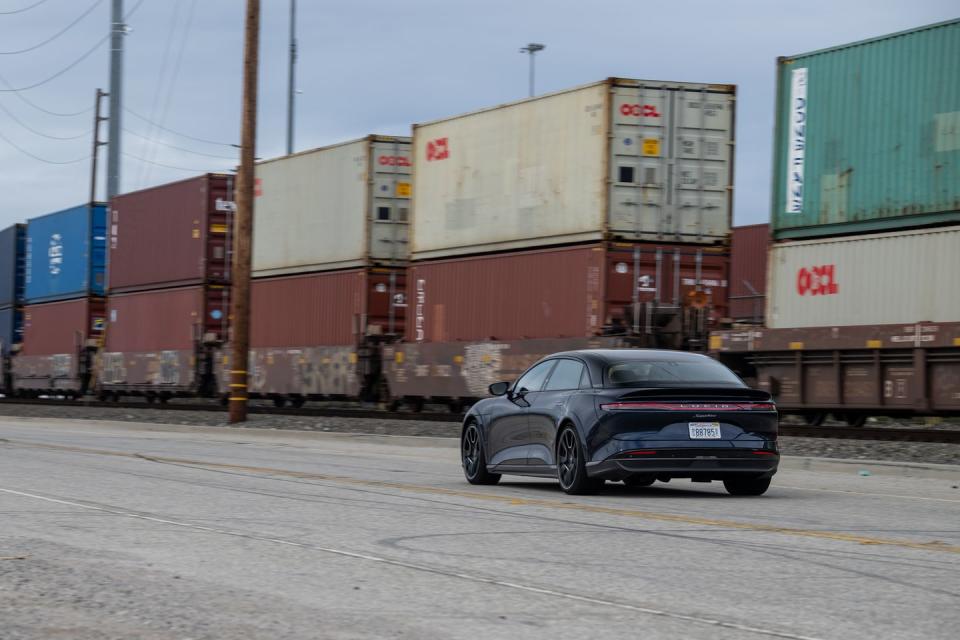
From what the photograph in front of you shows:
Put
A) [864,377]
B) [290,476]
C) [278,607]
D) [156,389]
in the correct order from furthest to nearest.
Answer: [156,389], [864,377], [290,476], [278,607]

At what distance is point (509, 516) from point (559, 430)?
2337 mm

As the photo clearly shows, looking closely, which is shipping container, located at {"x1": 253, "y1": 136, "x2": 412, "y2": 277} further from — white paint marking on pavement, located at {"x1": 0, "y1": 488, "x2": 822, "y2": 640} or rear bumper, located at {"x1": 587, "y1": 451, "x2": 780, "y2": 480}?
white paint marking on pavement, located at {"x1": 0, "y1": 488, "x2": 822, "y2": 640}

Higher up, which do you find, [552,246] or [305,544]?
[552,246]

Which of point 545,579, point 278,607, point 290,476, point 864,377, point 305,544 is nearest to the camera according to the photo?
point 278,607

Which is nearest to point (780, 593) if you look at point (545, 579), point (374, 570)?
point (545, 579)

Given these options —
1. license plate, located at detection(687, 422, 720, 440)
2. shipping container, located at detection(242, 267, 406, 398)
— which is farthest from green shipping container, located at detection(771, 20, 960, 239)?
shipping container, located at detection(242, 267, 406, 398)

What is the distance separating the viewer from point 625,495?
40.5ft

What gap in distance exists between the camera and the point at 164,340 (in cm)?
4100

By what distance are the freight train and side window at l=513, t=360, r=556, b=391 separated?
9.87m

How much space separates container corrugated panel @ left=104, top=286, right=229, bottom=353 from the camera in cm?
3900

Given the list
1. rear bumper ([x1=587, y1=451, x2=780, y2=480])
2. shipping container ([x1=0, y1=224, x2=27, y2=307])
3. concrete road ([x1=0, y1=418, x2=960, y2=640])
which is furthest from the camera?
shipping container ([x1=0, y1=224, x2=27, y2=307])

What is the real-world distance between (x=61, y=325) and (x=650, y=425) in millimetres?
38981

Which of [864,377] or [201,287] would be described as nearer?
[864,377]

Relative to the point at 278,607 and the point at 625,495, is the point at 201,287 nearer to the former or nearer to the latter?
the point at 625,495
